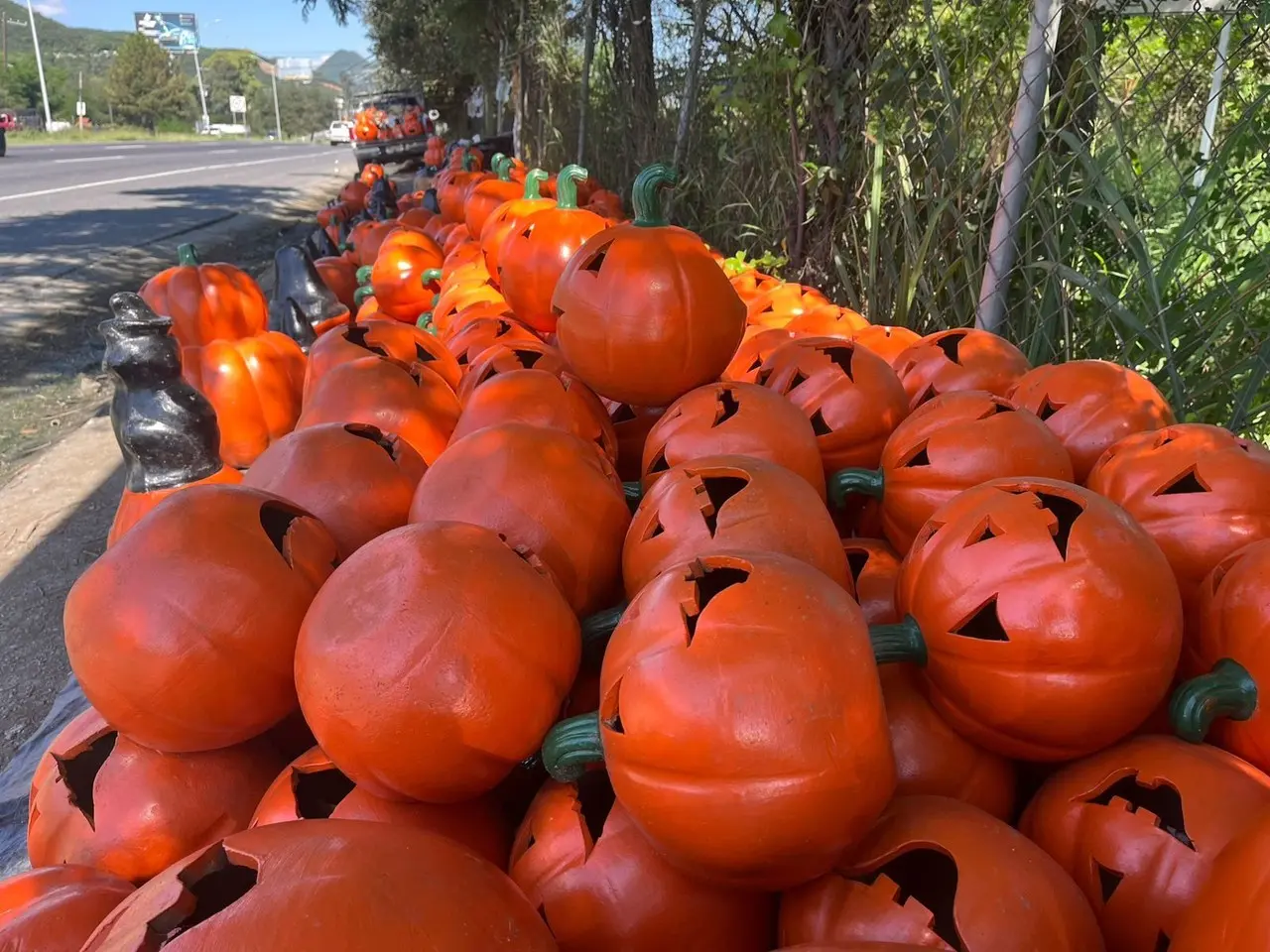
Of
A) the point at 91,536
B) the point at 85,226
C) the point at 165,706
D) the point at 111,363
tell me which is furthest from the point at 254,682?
the point at 85,226

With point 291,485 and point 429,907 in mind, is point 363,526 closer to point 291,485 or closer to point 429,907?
point 291,485

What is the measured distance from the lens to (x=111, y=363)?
2029 mm

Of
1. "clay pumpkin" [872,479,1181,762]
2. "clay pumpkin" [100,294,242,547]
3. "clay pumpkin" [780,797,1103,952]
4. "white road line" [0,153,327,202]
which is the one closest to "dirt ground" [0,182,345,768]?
"clay pumpkin" [100,294,242,547]

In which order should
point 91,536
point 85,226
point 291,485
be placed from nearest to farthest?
point 291,485 < point 91,536 < point 85,226

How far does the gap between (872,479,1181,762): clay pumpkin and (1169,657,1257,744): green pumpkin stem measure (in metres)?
0.04

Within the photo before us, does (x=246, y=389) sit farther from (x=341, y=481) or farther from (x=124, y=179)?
(x=124, y=179)

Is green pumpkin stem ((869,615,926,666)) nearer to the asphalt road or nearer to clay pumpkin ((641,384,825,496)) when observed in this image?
clay pumpkin ((641,384,825,496))

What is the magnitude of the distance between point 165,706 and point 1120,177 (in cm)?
369

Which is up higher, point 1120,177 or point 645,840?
point 1120,177

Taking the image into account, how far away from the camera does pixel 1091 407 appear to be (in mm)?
1756

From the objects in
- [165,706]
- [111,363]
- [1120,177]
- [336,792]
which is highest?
[1120,177]

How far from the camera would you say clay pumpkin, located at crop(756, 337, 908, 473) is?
186 cm

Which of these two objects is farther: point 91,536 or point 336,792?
point 91,536

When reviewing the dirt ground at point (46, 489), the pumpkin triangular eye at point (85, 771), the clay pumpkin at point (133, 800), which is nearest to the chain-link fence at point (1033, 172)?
the clay pumpkin at point (133, 800)
